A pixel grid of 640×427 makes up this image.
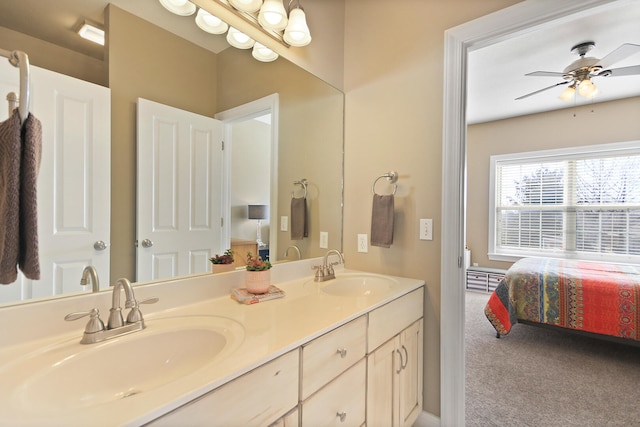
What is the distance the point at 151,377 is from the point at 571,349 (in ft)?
11.0

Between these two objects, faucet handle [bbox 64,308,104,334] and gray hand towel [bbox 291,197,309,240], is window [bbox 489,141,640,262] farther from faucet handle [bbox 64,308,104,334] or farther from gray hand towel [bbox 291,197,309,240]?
faucet handle [bbox 64,308,104,334]

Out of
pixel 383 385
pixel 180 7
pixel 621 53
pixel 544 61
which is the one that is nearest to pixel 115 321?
pixel 383 385

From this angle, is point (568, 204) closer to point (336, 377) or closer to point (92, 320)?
point (336, 377)

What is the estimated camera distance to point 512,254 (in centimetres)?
468

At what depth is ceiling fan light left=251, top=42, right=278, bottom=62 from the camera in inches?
61.5

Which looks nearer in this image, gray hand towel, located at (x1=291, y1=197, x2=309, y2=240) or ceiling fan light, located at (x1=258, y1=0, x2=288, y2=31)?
ceiling fan light, located at (x1=258, y1=0, x2=288, y2=31)

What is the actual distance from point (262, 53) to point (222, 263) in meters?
1.10

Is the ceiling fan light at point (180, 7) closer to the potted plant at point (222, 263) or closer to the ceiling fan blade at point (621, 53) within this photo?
the potted plant at point (222, 263)

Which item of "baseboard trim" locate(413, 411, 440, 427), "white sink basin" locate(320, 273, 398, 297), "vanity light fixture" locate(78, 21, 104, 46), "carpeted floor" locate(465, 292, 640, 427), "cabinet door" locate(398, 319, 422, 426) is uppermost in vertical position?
"vanity light fixture" locate(78, 21, 104, 46)

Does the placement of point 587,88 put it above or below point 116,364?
above

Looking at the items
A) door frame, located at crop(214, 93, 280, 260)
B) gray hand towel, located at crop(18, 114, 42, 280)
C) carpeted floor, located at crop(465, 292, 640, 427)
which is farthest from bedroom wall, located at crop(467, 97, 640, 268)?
gray hand towel, located at crop(18, 114, 42, 280)

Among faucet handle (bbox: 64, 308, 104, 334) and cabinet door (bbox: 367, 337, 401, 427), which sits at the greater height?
faucet handle (bbox: 64, 308, 104, 334)

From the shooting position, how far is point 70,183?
38.5 inches

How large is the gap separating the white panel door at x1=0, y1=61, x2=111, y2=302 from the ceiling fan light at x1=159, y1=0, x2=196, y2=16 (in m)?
0.46
